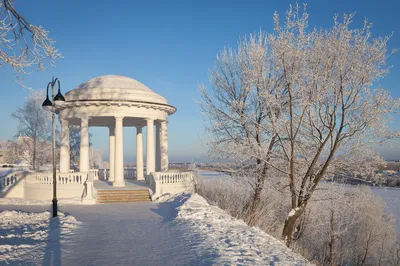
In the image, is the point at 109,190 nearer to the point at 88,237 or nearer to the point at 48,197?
the point at 48,197

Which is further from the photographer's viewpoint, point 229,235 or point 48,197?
point 48,197

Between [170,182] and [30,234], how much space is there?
33.3 ft

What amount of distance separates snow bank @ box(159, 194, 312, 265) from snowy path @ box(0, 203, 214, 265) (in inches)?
17.2

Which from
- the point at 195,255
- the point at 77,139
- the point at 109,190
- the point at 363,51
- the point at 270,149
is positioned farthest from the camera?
the point at 77,139

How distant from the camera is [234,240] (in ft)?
24.5

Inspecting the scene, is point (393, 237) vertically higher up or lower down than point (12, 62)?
lower down

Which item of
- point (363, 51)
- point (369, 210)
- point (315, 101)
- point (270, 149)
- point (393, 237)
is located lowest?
point (393, 237)

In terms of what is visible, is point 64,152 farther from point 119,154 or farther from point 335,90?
point 335,90

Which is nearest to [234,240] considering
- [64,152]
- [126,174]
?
[64,152]

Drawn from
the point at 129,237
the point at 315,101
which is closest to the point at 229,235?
the point at 129,237

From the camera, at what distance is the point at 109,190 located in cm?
1705

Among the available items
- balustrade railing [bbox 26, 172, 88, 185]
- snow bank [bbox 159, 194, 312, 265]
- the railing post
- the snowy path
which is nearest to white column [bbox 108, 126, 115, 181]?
balustrade railing [bbox 26, 172, 88, 185]

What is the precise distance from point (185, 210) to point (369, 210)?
21.1 meters

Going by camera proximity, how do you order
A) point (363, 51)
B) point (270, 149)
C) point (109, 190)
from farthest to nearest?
point (109, 190) → point (270, 149) → point (363, 51)
